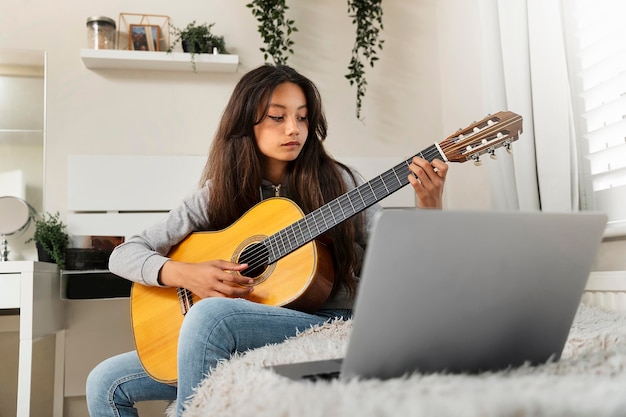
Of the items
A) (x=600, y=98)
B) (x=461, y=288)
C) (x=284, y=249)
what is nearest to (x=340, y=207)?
(x=284, y=249)

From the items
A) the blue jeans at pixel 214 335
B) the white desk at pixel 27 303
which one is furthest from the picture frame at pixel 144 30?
the blue jeans at pixel 214 335

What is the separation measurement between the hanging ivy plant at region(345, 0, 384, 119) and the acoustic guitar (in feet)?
3.66

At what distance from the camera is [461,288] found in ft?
1.75

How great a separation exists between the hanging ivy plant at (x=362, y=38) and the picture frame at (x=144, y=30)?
744 mm

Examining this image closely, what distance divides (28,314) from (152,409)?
69cm

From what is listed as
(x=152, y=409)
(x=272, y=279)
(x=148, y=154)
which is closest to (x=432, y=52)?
(x=148, y=154)

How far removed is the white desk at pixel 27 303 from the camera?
167 centimetres

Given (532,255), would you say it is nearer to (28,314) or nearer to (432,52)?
(28,314)

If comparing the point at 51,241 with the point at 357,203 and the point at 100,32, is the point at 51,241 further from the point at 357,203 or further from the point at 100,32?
the point at 357,203

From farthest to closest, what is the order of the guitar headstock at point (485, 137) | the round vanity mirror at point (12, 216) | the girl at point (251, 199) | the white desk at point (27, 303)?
the round vanity mirror at point (12, 216) < the white desk at point (27, 303) < the girl at point (251, 199) < the guitar headstock at point (485, 137)

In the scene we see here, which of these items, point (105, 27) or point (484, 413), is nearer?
point (484, 413)

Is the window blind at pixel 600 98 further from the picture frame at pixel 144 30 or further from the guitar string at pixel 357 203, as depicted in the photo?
the picture frame at pixel 144 30

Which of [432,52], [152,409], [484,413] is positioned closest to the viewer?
[484,413]

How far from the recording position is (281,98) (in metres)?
1.47
